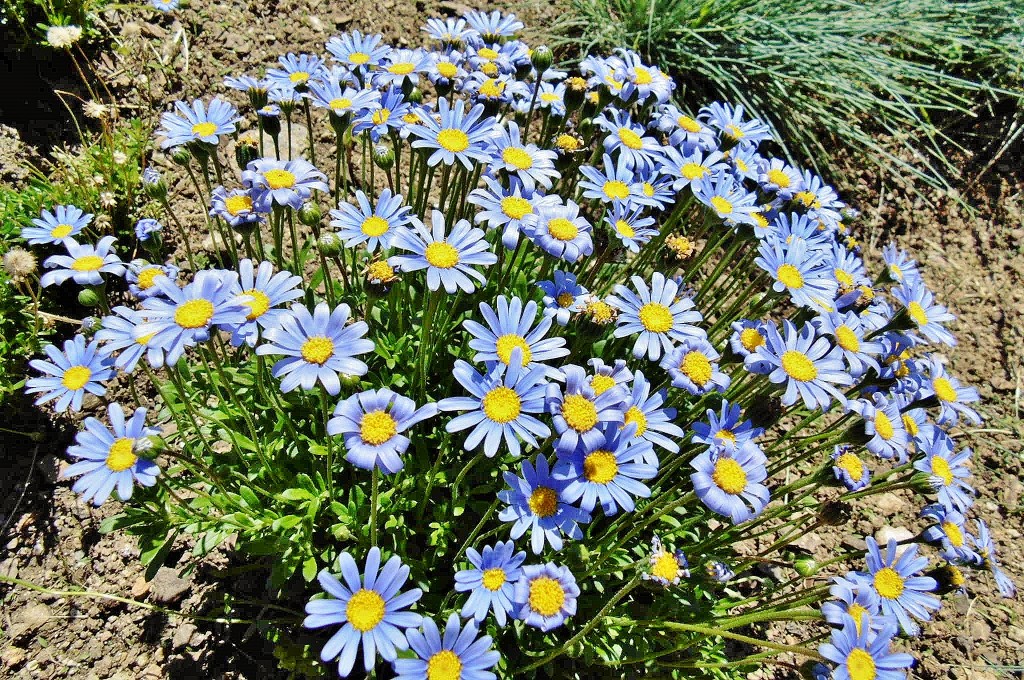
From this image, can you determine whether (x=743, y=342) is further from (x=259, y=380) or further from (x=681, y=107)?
(x=681, y=107)

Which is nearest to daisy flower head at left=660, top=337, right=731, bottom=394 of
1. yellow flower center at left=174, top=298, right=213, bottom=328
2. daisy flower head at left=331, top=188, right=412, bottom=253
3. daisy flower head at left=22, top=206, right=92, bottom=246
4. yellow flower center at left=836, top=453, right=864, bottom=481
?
yellow flower center at left=836, top=453, right=864, bottom=481

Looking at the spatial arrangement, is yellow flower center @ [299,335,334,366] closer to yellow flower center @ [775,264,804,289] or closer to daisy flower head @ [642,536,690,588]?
daisy flower head @ [642,536,690,588]

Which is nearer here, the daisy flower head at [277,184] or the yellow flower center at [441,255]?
the yellow flower center at [441,255]

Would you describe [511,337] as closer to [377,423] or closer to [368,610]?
[377,423]

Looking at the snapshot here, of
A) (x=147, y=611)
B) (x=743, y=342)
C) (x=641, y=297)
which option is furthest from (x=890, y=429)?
(x=147, y=611)

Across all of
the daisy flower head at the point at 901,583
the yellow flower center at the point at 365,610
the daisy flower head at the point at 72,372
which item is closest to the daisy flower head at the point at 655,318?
the daisy flower head at the point at 901,583

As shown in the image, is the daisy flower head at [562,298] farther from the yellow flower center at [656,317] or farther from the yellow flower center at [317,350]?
the yellow flower center at [317,350]
